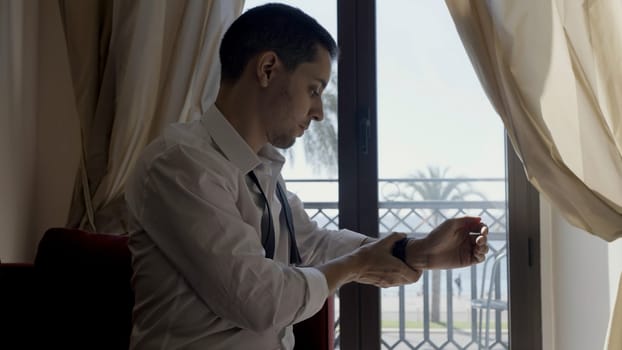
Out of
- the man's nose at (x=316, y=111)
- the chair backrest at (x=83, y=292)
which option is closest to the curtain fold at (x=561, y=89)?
the man's nose at (x=316, y=111)

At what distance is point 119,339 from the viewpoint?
160 cm

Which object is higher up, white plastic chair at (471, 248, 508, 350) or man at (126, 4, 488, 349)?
man at (126, 4, 488, 349)

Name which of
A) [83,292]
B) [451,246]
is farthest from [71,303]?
[451,246]

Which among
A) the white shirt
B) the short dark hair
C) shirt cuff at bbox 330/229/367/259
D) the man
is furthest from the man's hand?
the short dark hair

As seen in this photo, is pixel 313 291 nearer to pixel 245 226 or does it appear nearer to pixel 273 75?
pixel 245 226

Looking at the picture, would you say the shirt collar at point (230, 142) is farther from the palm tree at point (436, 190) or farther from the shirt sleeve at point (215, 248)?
the palm tree at point (436, 190)

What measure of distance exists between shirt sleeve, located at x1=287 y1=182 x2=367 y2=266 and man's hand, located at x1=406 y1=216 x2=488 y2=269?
7.6 inches

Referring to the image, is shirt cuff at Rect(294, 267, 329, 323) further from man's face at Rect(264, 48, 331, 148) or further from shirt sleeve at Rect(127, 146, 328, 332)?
man's face at Rect(264, 48, 331, 148)

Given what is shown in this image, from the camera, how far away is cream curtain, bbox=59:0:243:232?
2.05 metres

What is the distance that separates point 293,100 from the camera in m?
1.36

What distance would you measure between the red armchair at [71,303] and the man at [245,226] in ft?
1.10

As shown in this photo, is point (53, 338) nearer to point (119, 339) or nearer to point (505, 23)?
point (119, 339)

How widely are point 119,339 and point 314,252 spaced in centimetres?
51

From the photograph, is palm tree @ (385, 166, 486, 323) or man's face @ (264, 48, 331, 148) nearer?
man's face @ (264, 48, 331, 148)
